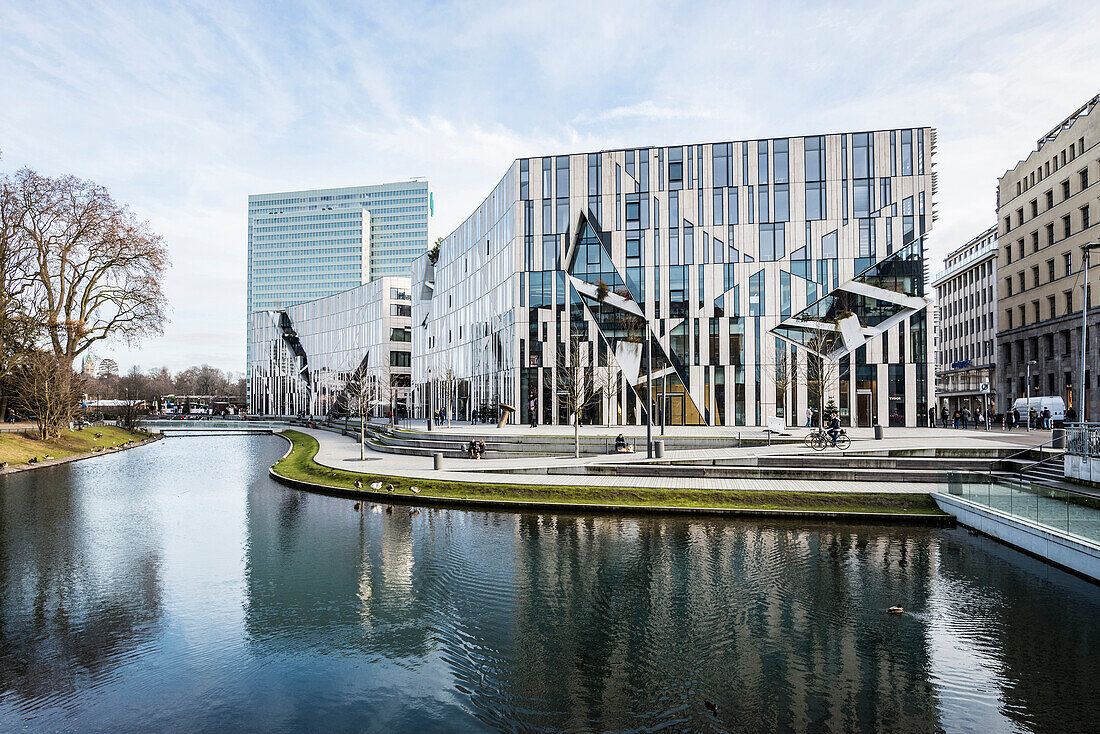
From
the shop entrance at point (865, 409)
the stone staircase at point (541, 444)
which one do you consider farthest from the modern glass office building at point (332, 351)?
Answer: the shop entrance at point (865, 409)

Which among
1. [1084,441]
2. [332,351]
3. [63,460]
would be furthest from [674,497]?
[332,351]

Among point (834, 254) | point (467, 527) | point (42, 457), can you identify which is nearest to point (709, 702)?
point (467, 527)

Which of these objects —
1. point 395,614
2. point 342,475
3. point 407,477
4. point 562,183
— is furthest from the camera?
point 562,183

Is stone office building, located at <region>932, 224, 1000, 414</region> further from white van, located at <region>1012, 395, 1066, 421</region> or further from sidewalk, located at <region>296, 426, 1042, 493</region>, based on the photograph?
sidewalk, located at <region>296, 426, 1042, 493</region>

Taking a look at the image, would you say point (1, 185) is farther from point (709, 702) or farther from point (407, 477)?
point (709, 702)

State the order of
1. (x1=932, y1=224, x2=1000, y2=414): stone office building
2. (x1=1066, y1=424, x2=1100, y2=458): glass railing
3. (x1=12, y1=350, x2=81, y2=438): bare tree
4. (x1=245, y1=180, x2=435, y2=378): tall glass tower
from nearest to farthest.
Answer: (x1=1066, y1=424, x2=1100, y2=458): glass railing, (x1=12, y1=350, x2=81, y2=438): bare tree, (x1=932, y1=224, x2=1000, y2=414): stone office building, (x1=245, y1=180, x2=435, y2=378): tall glass tower

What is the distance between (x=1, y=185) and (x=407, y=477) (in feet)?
107

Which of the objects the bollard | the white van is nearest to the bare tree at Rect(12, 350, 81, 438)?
the bollard

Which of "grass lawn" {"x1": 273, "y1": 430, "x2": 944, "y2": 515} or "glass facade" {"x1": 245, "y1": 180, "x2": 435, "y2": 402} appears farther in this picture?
"glass facade" {"x1": 245, "y1": 180, "x2": 435, "y2": 402}

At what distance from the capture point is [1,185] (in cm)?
3697

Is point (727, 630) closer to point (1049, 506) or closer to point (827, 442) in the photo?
point (1049, 506)

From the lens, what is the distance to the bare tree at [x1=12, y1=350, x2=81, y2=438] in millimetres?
39281

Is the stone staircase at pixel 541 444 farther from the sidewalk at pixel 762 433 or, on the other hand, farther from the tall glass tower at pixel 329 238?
the tall glass tower at pixel 329 238

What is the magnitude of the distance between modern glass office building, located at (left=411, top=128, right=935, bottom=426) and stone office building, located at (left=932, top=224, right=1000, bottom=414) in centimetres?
3558
